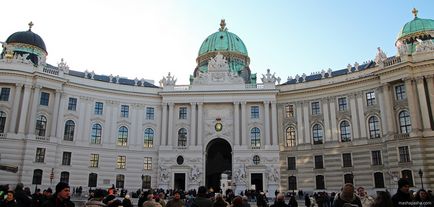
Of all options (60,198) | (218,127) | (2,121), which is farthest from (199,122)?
(60,198)

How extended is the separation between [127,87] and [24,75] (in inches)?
553

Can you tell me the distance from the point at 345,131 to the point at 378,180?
7787 millimetres

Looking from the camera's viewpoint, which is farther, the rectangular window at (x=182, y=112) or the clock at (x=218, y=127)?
the rectangular window at (x=182, y=112)

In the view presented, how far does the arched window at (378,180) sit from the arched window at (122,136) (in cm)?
3400

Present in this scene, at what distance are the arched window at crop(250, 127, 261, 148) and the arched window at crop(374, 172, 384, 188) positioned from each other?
15.7m

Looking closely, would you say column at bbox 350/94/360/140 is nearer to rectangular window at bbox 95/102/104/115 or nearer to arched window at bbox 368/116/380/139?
arched window at bbox 368/116/380/139

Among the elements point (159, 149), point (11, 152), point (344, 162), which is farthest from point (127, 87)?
point (344, 162)

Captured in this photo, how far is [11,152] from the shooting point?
45.9 metres

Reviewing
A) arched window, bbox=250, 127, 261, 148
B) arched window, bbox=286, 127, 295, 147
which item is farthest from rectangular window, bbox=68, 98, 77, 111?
arched window, bbox=286, 127, 295, 147

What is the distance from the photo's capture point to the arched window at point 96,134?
53.5 m

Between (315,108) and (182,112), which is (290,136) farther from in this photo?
(182,112)

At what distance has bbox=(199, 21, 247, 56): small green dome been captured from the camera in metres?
67.1

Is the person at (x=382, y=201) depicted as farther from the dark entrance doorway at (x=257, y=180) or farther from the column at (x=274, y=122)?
the column at (x=274, y=122)

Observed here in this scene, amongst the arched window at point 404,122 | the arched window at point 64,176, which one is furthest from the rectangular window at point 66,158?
the arched window at point 404,122
